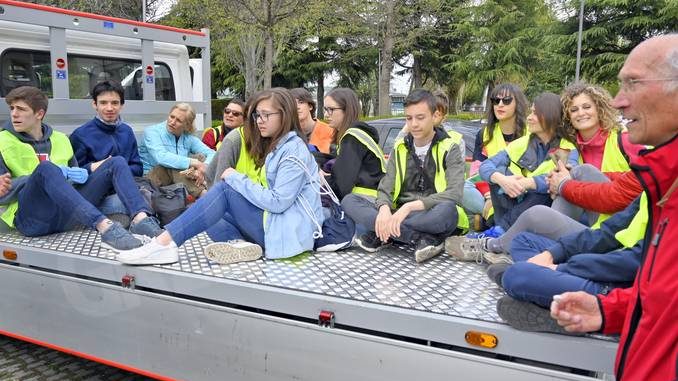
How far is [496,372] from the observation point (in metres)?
2.17

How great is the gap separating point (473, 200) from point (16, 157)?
128 inches

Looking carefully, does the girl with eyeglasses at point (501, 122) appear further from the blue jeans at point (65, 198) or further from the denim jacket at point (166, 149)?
the blue jeans at point (65, 198)

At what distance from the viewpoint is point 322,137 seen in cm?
500

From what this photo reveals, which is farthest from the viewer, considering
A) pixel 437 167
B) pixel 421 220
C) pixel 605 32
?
pixel 605 32

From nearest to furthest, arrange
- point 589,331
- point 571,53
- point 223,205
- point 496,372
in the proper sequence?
1. point 589,331
2. point 496,372
3. point 223,205
4. point 571,53

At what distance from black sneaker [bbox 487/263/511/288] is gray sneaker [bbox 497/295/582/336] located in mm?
506

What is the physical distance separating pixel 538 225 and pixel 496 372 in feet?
3.18

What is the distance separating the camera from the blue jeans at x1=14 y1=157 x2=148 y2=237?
3594mm

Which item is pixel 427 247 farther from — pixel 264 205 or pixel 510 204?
pixel 264 205

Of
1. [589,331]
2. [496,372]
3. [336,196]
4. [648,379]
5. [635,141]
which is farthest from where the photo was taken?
[336,196]

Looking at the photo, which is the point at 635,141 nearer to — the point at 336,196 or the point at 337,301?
the point at 337,301

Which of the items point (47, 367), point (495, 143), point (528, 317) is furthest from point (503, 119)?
point (47, 367)

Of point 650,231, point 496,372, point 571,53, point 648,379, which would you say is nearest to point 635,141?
point 650,231

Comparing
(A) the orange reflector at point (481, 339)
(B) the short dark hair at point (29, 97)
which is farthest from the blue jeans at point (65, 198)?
(A) the orange reflector at point (481, 339)
